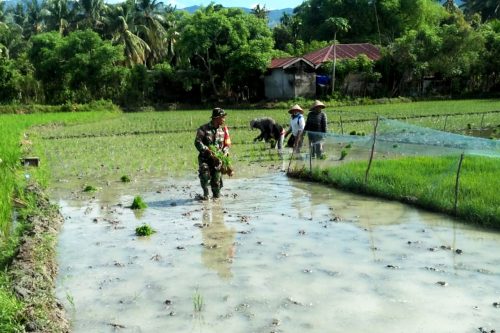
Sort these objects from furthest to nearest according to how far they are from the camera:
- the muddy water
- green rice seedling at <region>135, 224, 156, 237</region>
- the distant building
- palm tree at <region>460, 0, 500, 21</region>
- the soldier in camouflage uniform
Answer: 1. palm tree at <region>460, 0, 500, 21</region>
2. the distant building
3. the soldier in camouflage uniform
4. green rice seedling at <region>135, 224, 156, 237</region>
5. the muddy water

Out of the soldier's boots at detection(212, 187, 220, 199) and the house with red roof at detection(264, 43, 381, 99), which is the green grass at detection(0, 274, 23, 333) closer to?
the soldier's boots at detection(212, 187, 220, 199)

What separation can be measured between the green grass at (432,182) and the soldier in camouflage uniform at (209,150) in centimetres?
218

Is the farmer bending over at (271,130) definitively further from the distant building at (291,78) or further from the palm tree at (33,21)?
the palm tree at (33,21)

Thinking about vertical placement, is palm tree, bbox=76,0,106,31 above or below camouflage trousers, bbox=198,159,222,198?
above

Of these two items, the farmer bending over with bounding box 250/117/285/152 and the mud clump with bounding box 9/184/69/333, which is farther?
the farmer bending over with bounding box 250/117/285/152

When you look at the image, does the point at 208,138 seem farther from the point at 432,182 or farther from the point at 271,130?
the point at 271,130

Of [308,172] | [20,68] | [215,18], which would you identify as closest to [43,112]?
[20,68]

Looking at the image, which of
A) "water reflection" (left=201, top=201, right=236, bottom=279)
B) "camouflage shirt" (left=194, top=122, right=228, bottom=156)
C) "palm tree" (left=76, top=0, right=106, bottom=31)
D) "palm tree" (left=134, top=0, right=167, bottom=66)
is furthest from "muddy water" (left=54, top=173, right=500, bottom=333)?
"palm tree" (left=76, top=0, right=106, bottom=31)

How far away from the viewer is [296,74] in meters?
34.9

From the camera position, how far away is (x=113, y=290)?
16.8ft

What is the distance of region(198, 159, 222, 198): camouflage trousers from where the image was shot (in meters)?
8.90

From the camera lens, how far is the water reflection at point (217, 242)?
18.9 feet

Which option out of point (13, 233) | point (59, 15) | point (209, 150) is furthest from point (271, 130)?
point (59, 15)

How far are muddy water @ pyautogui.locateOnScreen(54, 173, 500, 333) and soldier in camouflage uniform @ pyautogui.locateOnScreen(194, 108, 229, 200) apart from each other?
0.43 metres
